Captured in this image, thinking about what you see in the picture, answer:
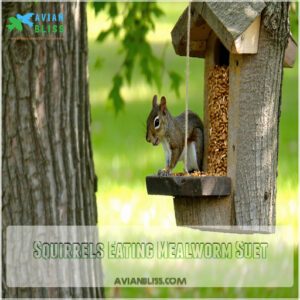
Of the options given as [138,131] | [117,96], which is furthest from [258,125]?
[138,131]

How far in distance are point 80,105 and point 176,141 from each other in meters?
0.56

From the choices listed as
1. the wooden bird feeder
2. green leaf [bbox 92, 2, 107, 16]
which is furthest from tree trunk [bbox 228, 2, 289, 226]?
green leaf [bbox 92, 2, 107, 16]

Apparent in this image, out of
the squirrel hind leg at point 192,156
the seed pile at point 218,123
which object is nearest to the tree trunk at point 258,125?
the seed pile at point 218,123

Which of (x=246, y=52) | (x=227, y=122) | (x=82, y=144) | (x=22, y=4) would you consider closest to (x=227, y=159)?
(x=227, y=122)

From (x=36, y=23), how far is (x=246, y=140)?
113 centimetres

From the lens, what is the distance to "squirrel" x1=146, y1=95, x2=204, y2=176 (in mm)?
4141

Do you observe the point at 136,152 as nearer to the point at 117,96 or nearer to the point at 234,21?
the point at 117,96

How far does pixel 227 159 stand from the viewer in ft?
13.4

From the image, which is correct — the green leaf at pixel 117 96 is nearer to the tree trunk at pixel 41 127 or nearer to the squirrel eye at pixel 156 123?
the tree trunk at pixel 41 127

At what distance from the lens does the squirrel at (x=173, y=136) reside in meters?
4.14

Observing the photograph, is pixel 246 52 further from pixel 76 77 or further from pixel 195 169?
pixel 76 77

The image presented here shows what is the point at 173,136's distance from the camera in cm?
419

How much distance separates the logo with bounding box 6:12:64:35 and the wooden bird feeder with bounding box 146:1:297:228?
77cm

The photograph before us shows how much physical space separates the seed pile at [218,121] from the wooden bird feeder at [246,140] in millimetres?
156
